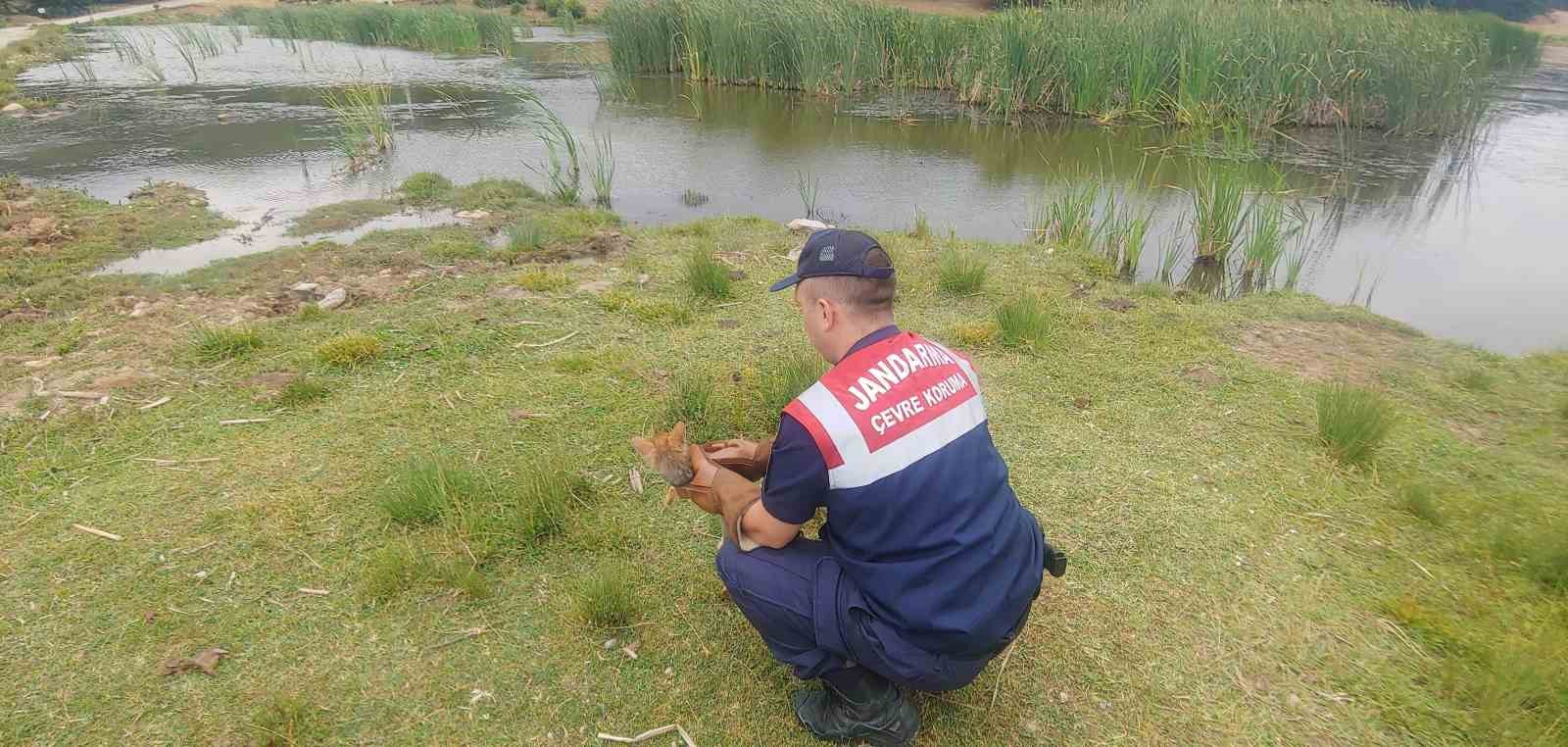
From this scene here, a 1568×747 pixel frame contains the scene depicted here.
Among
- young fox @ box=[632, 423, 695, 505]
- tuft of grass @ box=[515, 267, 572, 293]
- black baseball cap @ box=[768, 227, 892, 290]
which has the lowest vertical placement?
tuft of grass @ box=[515, 267, 572, 293]

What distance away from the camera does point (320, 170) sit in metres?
8.16

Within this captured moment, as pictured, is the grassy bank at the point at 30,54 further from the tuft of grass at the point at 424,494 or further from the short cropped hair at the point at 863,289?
the short cropped hair at the point at 863,289

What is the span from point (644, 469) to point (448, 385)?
1249 mm

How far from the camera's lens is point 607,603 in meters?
2.40

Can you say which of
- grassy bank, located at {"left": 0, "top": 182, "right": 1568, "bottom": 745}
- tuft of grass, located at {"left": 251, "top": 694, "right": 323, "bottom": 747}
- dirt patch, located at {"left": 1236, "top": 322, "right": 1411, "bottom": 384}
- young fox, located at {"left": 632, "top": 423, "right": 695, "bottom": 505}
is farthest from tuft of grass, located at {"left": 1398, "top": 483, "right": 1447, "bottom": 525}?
tuft of grass, located at {"left": 251, "top": 694, "right": 323, "bottom": 747}

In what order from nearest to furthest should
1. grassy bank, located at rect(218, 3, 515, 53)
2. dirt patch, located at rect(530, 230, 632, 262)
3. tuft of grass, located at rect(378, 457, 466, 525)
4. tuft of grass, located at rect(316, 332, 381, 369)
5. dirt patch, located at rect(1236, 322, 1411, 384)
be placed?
tuft of grass, located at rect(378, 457, 466, 525) → tuft of grass, located at rect(316, 332, 381, 369) → dirt patch, located at rect(1236, 322, 1411, 384) → dirt patch, located at rect(530, 230, 632, 262) → grassy bank, located at rect(218, 3, 515, 53)

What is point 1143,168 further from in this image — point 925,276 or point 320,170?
point 320,170

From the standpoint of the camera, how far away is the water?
6465mm

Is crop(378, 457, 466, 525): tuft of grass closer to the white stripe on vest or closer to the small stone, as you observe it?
the white stripe on vest

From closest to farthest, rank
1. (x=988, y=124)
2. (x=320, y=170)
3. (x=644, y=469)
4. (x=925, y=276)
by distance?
(x=644, y=469), (x=925, y=276), (x=320, y=170), (x=988, y=124)

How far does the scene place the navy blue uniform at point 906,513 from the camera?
1748 millimetres

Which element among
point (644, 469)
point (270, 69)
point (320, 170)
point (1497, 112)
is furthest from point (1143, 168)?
point (270, 69)

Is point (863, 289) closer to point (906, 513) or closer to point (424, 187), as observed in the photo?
A: point (906, 513)

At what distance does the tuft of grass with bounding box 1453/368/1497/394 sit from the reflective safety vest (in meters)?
3.71
